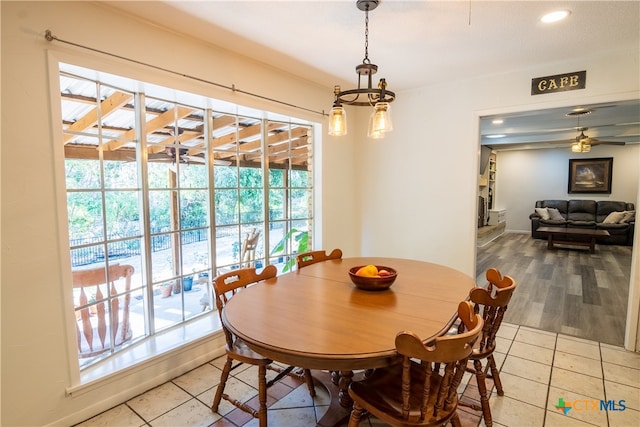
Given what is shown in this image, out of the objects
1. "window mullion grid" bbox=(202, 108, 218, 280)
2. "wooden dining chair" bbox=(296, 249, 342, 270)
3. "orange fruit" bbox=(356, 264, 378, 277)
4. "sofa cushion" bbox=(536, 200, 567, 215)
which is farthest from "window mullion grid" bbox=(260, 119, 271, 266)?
"sofa cushion" bbox=(536, 200, 567, 215)

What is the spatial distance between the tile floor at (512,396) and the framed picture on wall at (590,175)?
7475 mm

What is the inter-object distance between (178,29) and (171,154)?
0.88m

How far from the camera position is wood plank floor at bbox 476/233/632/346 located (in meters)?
3.21

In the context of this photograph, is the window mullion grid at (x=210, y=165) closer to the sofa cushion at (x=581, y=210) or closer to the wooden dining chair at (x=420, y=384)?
the wooden dining chair at (x=420, y=384)

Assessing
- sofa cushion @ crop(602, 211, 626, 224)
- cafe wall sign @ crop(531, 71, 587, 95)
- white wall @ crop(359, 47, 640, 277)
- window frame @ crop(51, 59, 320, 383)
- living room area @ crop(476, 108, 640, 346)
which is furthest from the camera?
sofa cushion @ crop(602, 211, 626, 224)

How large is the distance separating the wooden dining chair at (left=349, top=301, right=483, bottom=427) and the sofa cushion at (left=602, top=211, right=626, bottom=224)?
8.52m

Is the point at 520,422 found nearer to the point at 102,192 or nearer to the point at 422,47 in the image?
the point at 422,47

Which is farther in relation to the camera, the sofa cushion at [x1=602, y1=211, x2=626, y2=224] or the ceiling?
the sofa cushion at [x1=602, y1=211, x2=626, y2=224]

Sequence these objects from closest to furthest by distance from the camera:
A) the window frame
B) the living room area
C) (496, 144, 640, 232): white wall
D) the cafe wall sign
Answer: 1. the window frame
2. the cafe wall sign
3. the living room area
4. (496, 144, 640, 232): white wall

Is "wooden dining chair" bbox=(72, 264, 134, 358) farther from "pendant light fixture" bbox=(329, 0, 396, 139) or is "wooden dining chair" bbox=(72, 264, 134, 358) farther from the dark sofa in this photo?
the dark sofa

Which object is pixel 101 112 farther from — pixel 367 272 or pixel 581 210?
pixel 581 210

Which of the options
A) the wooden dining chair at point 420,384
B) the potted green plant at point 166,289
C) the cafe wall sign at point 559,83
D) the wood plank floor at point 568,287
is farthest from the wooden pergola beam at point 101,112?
the wood plank floor at point 568,287

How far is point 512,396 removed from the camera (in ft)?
6.93

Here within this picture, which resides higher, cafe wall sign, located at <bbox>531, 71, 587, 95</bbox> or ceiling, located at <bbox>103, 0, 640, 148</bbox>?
Result: ceiling, located at <bbox>103, 0, 640, 148</bbox>
